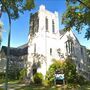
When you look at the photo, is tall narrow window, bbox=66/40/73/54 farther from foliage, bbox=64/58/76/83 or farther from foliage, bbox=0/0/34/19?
foliage, bbox=0/0/34/19

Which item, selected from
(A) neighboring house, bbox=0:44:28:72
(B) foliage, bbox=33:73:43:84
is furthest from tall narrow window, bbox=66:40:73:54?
(A) neighboring house, bbox=0:44:28:72

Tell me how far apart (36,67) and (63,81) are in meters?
7.63

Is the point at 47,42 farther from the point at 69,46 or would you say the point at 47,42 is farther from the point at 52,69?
the point at 69,46

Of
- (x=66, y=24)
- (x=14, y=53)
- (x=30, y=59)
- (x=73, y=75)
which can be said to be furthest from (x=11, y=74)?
(x=66, y=24)

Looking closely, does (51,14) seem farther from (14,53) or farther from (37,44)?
Result: (14,53)

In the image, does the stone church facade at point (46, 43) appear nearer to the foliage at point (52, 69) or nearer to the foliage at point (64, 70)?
the foliage at point (52, 69)

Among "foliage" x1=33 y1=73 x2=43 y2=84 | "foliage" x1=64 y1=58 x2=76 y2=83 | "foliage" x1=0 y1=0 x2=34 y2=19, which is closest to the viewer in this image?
"foliage" x1=0 y1=0 x2=34 y2=19

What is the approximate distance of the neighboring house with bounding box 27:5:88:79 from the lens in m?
38.1

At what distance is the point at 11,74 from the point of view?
52.8 m

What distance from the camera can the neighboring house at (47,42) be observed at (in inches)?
1501

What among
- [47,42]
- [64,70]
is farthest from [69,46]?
[64,70]

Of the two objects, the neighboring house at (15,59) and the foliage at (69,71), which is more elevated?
the neighboring house at (15,59)

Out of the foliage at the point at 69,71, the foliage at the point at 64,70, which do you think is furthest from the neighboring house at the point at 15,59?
the foliage at the point at 69,71

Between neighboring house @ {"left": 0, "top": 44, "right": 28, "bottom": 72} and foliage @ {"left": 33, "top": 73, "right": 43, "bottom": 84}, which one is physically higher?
neighboring house @ {"left": 0, "top": 44, "right": 28, "bottom": 72}
